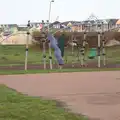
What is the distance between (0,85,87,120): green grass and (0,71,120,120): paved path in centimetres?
53

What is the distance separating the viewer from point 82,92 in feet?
43.2

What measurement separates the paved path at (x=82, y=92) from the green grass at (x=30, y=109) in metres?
0.53

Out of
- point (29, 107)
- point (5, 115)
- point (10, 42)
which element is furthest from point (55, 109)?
point (10, 42)

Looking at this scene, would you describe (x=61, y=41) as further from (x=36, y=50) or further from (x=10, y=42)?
(x=10, y=42)

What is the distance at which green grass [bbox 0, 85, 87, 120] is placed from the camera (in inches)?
341

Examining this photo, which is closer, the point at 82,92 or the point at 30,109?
the point at 30,109

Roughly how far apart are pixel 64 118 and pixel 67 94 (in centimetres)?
411

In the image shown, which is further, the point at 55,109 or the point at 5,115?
the point at 55,109

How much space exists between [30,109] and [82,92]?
3.85m

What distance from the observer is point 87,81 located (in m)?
16.0

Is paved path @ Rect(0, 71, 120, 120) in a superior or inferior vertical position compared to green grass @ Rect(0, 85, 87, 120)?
inferior

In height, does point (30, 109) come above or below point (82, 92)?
above

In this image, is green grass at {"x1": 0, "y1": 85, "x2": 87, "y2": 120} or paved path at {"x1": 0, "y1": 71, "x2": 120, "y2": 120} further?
paved path at {"x1": 0, "y1": 71, "x2": 120, "y2": 120}

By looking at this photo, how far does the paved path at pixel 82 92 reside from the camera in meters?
9.97
